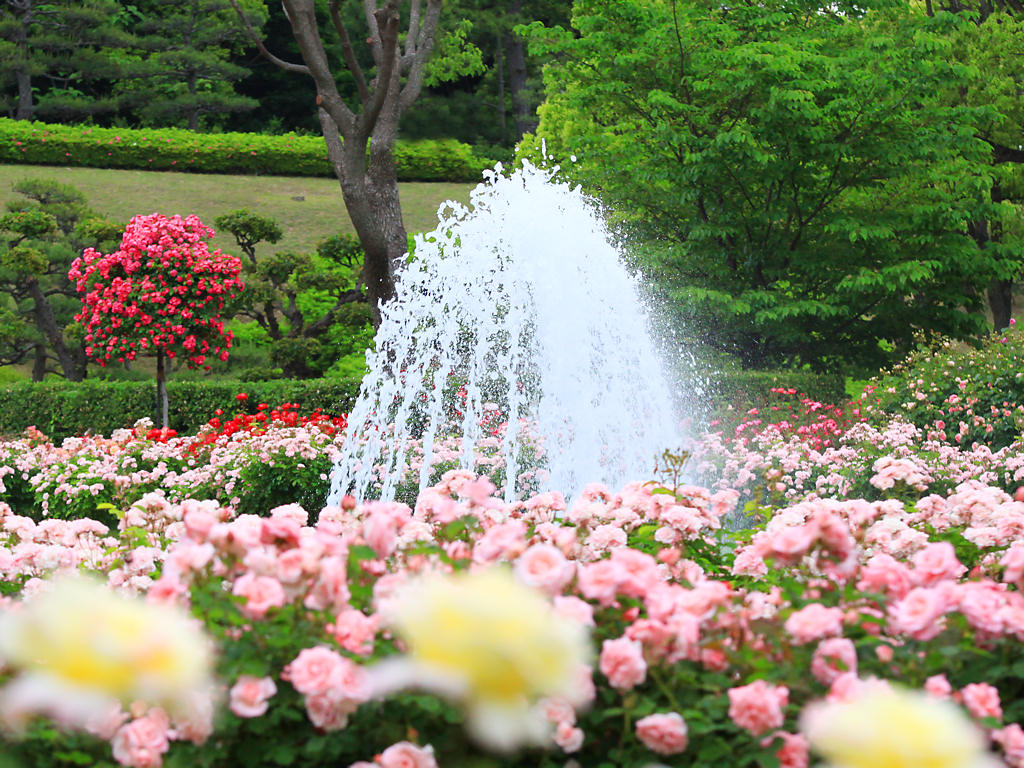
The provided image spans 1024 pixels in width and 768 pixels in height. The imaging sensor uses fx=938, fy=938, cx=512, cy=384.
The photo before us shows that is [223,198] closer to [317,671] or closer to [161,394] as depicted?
[161,394]

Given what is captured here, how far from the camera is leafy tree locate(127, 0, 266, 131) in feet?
93.9

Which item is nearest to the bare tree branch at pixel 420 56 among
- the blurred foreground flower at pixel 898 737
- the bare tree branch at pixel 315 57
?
the bare tree branch at pixel 315 57

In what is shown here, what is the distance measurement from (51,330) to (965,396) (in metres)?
12.7

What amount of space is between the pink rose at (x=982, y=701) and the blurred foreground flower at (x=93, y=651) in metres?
1.09

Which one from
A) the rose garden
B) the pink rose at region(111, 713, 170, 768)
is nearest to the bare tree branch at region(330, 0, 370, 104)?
the rose garden

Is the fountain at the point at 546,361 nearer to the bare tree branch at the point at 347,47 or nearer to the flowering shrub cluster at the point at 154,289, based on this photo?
the bare tree branch at the point at 347,47

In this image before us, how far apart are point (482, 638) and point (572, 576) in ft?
2.32

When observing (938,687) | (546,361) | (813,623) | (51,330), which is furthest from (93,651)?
(51,330)

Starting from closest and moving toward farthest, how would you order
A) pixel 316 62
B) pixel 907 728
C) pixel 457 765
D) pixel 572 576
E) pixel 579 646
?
pixel 907 728 < pixel 579 646 < pixel 457 765 < pixel 572 576 < pixel 316 62

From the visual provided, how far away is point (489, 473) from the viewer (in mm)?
6180

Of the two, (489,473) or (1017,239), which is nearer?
(489,473)

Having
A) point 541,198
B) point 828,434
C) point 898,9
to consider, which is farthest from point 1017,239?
point 541,198

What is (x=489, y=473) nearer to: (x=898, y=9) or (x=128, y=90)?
(x=898, y=9)

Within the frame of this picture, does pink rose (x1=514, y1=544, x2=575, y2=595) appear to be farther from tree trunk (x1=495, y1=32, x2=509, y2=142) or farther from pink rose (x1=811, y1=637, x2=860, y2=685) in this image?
tree trunk (x1=495, y1=32, x2=509, y2=142)
